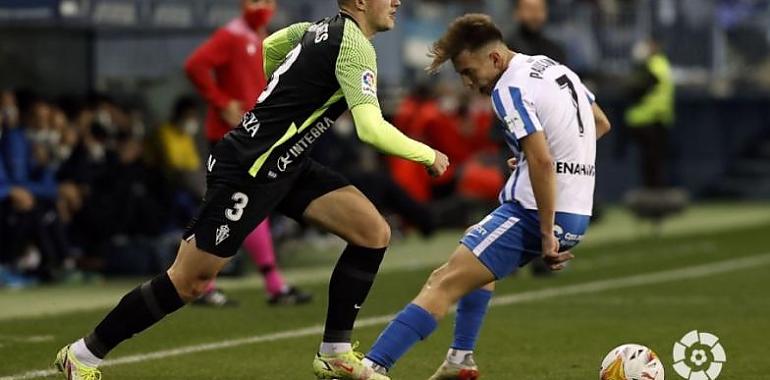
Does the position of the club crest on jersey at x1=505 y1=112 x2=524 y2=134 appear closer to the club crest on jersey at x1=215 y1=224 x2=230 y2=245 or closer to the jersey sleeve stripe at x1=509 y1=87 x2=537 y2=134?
the jersey sleeve stripe at x1=509 y1=87 x2=537 y2=134

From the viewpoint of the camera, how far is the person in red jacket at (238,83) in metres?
13.1

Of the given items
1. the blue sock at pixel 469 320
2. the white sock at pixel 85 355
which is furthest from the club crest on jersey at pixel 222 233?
the blue sock at pixel 469 320

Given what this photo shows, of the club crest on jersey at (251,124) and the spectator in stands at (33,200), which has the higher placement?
the club crest on jersey at (251,124)

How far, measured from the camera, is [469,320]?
28.6ft

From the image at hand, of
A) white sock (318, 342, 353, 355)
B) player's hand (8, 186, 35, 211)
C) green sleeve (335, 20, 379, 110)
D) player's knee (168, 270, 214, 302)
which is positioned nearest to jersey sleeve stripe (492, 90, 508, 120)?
green sleeve (335, 20, 379, 110)

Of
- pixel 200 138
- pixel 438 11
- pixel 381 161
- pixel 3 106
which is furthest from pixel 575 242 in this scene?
pixel 438 11

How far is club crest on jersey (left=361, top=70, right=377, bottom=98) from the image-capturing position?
26.0 ft

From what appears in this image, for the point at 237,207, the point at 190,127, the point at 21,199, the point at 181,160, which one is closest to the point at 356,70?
the point at 237,207

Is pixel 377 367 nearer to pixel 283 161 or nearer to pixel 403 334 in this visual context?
pixel 403 334

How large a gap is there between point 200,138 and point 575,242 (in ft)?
32.3

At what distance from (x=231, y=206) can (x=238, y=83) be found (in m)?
5.18

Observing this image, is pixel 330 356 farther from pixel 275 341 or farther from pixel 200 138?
pixel 200 138

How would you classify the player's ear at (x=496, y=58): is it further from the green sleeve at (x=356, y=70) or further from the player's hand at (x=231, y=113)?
the player's hand at (x=231, y=113)

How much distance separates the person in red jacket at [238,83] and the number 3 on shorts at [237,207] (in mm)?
4791
